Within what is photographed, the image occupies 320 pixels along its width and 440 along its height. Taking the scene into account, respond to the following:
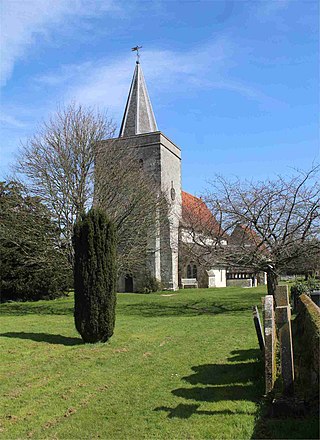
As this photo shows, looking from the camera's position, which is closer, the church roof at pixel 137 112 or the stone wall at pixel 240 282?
the church roof at pixel 137 112

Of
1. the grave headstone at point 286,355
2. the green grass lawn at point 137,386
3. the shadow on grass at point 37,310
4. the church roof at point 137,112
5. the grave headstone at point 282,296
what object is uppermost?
the church roof at point 137,112

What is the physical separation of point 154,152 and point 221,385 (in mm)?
30680

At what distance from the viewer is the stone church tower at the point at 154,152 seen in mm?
34875

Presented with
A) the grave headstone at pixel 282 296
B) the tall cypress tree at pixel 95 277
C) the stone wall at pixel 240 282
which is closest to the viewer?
the grave headstone at pixel 282 296

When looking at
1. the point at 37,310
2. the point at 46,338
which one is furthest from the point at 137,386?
the point at 37,310

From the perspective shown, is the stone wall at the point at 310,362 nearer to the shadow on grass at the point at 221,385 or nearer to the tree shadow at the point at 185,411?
the shadow on grass at the point at 221,385

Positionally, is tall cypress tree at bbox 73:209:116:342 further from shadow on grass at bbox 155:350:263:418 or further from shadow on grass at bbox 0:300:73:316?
shadow on grass at bbox 0:300:73:316

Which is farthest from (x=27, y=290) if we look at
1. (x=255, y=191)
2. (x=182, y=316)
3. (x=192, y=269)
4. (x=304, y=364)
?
(x=304, y=364)

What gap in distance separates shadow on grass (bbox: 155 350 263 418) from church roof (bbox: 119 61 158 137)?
31167 mm

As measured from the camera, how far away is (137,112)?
122 feet

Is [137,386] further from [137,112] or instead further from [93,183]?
[137,112]

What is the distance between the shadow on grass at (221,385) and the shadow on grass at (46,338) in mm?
3905

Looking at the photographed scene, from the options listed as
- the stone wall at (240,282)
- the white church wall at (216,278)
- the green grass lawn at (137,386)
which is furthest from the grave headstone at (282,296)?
the stone wall at (240,282)

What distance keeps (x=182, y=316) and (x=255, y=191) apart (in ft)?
17.8
